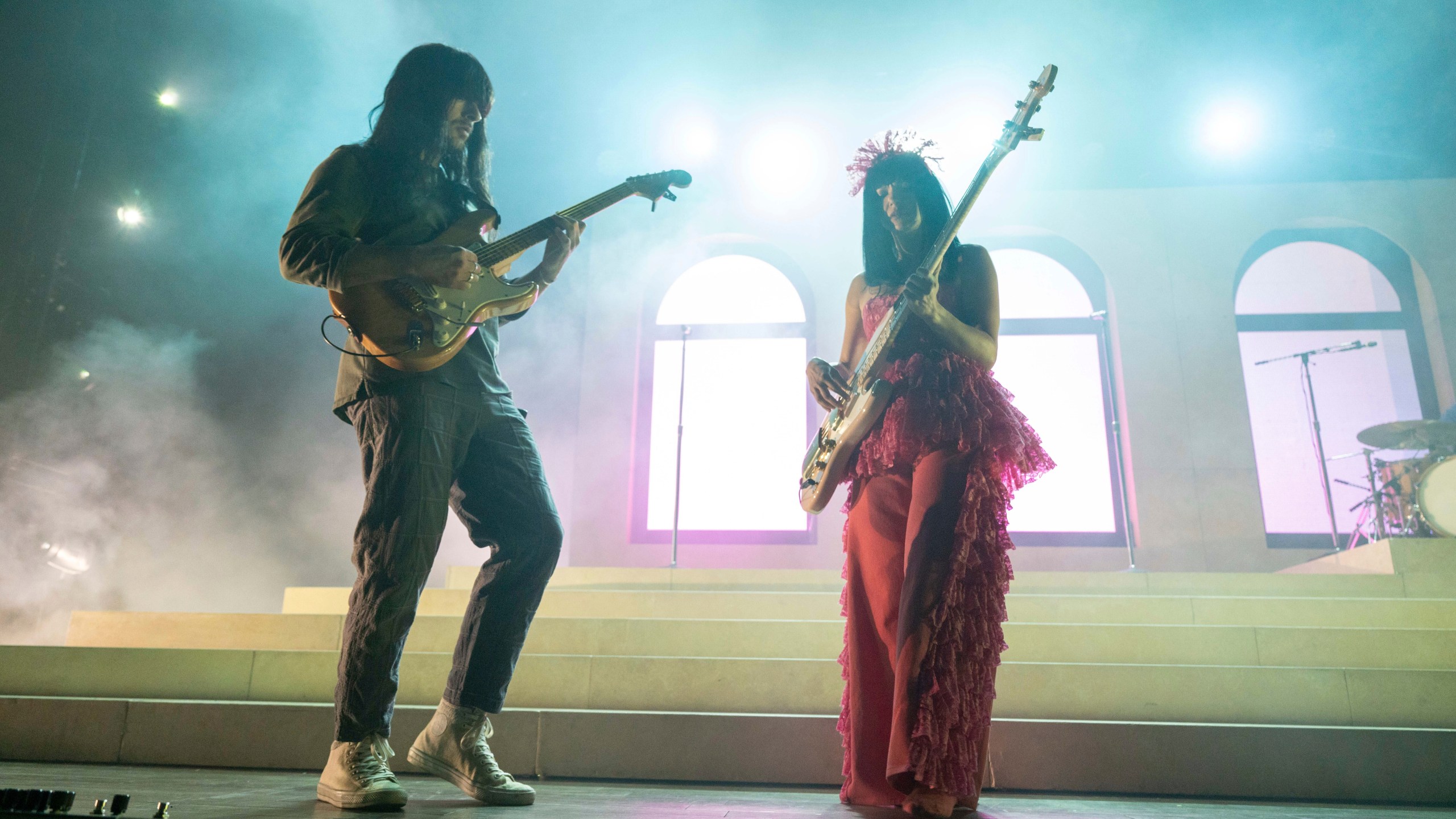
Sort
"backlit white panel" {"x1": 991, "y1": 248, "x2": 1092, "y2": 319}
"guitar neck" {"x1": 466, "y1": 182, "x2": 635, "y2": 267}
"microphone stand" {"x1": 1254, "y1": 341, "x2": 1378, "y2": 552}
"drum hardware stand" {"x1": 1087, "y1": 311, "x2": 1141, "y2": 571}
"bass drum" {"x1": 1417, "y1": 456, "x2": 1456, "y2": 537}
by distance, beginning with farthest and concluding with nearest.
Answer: "backlit white panel" {"x1": 991, "y1": 248, "x2": 1092, "y2": 319} → "drum hardware stand" {"x1": 1087, "y1": 311, "x2": 1141, "y2": 571} → "microphone stand" {"x1": 1254, "y1": 341, "x2": 1378, "y2": 552} → "bass drum" {"x1": 1417, "y1": 456, "x2": 1456, "y2": 537} → "guitar neck" {"x1": 466, "y1": 182, "x2": 635, "y2": 267}

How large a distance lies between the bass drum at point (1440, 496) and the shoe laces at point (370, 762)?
4.99 metres

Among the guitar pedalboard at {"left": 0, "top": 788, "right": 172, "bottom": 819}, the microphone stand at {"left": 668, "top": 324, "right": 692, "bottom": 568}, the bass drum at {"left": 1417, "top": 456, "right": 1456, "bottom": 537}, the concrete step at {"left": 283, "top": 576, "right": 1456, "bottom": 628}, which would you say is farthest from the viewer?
the microphone stand at {"left": 668, "top": 324, "right": 692, "bottom": 568}

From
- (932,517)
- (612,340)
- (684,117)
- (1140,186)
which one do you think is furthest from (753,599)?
(1140,186)

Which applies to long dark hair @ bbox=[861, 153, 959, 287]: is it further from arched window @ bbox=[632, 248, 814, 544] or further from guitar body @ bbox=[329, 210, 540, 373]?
arched window @ bbox=[632, 248, 814, 544]

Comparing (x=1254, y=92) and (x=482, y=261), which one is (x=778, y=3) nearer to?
(x=1254, y=92)

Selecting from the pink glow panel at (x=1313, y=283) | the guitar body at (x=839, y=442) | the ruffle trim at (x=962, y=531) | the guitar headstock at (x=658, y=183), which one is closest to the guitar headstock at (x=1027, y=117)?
the ruffle trim at (x=962, y=531)

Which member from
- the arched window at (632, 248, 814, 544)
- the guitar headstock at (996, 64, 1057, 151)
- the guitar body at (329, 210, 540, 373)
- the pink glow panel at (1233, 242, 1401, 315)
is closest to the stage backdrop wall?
the arched window at (632, 248, 814, 544)

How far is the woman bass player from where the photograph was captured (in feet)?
5.31

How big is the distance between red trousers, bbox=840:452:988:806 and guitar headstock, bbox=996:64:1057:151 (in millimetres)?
739

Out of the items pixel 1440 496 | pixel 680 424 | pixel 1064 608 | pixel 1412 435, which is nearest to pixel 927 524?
pixel 1064 608

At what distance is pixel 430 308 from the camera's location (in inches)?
64.6

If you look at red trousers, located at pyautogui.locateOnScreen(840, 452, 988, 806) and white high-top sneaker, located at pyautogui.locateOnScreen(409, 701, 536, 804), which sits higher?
red trousers, located at pyautogui.locateOnScreen(840, 452, 988, 806)

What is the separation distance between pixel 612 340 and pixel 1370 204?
5750 millimetres

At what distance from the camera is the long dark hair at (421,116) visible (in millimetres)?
1783
